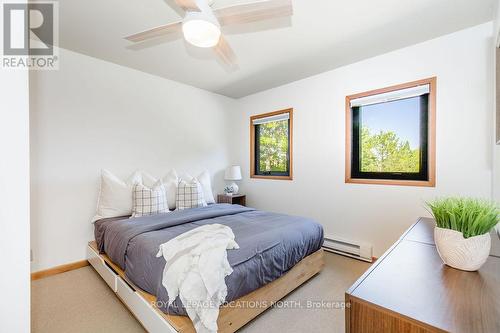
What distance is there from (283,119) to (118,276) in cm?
297

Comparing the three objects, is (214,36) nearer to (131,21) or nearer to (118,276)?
(131,21)

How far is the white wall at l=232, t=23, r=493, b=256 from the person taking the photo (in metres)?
2.14

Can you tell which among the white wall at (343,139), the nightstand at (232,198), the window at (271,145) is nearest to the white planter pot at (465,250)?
the white wall at (343,139)

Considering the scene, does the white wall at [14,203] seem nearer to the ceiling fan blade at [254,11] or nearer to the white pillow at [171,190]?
the ceiling fan blade at [254,11]

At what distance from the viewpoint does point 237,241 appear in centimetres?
177

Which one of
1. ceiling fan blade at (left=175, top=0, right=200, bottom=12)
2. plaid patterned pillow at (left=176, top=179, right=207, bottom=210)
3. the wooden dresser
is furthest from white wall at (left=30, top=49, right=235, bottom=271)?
the wooden dresser

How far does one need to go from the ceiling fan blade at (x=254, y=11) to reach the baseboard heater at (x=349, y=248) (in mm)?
2639

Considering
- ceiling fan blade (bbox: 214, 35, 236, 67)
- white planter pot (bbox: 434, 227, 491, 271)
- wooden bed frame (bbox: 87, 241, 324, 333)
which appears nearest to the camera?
white planter pot (bbox: 434, 227, 491, 271)

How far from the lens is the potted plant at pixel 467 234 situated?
99 cm

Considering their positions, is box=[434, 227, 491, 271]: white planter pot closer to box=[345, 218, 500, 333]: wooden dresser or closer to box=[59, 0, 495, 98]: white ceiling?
box=[345, 218, 500, 333]: wooden dresser

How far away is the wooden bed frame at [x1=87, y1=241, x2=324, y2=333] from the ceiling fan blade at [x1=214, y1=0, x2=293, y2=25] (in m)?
1.93

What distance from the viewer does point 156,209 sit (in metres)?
2.72

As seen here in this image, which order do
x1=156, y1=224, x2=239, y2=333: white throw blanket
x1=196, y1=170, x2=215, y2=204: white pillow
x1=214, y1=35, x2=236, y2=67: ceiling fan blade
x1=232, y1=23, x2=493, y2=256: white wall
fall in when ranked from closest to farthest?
x1=156, y1=224, x2=239, y2=333: white throw blanket < x1=214, y1=35, x2=236, y2=67: ceiling fan blade < x1=232, y1=23, x2=493, y2=256: white wall < x1=196, y1=170, x2=215, y2=204: white pillow

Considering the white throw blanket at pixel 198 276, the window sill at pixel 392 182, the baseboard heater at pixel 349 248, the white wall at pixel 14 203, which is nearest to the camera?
the white wall at pixel 14 203
